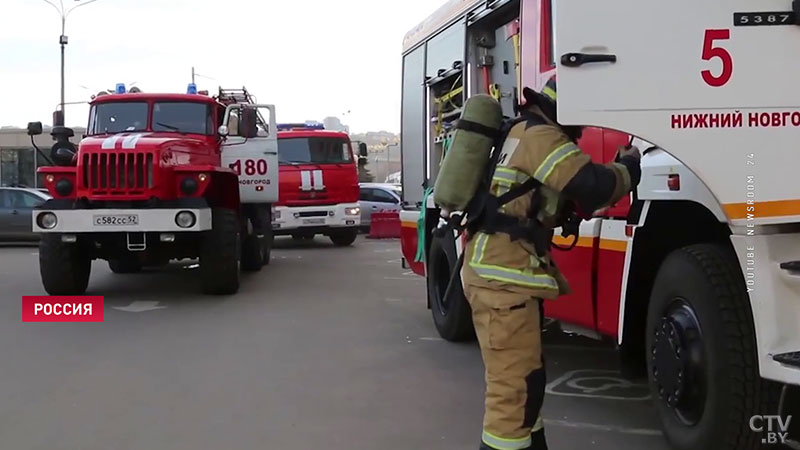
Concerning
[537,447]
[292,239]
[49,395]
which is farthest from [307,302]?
[292,239]

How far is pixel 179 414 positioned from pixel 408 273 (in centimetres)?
826

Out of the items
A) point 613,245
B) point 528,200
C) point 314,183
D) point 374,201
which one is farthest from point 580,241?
point 374,201

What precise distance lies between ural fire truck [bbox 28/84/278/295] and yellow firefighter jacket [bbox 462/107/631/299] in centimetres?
666

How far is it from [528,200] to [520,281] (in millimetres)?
335

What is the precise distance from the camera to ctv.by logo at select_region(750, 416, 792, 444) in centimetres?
346

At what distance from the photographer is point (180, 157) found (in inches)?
408

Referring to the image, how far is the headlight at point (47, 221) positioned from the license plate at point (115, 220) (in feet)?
1.61

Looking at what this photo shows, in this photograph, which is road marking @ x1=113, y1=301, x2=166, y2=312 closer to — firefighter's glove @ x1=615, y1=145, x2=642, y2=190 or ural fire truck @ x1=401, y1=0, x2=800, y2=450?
ural fire truck @ x1=401, y1=0, x2=800, y2=450

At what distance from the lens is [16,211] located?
19.0 m

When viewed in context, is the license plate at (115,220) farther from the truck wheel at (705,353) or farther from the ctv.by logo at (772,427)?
the ctv.by logo at (772,427)

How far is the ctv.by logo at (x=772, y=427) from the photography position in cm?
346

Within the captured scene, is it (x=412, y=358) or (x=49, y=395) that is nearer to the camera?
(x=49, y=395)

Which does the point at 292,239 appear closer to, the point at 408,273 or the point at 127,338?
the point at 408,273

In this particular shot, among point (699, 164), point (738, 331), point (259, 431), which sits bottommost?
point (259, 431)
